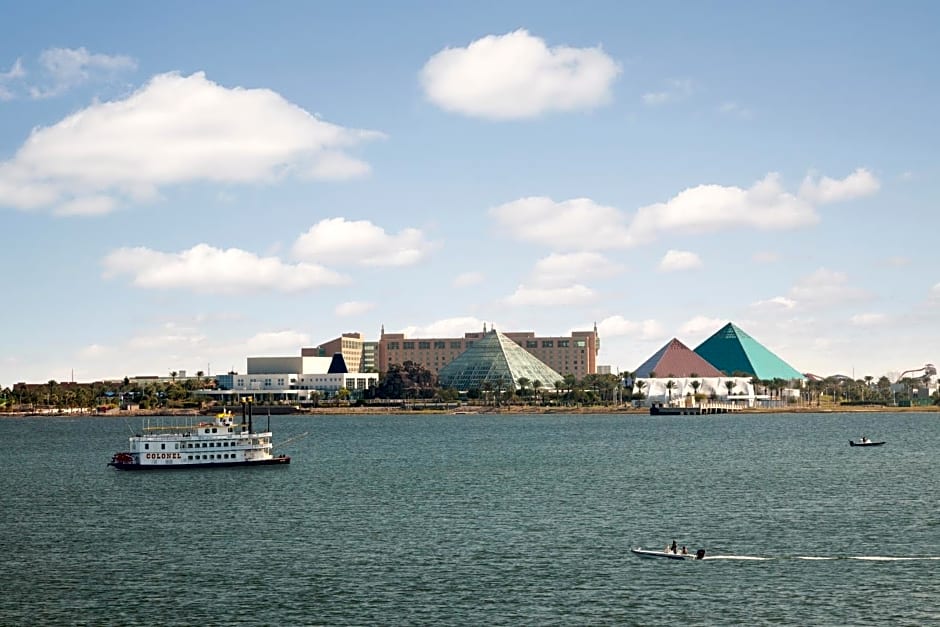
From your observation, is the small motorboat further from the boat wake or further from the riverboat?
the riverboat

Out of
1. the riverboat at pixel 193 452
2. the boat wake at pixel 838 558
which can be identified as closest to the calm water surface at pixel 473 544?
the boat wake at pixel 838 558

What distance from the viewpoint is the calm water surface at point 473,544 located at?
5550 cm

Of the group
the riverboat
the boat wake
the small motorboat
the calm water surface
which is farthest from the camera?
the riverboat

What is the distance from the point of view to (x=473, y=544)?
241 ft

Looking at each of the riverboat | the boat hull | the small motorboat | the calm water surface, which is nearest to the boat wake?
the calm water surface

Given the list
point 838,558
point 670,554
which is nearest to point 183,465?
point 670,554

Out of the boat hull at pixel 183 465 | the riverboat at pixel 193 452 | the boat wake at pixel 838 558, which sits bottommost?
the boat wake at pixel 838 558

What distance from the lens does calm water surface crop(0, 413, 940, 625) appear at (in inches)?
2185

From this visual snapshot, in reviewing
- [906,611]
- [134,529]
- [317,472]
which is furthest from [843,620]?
[317,472]

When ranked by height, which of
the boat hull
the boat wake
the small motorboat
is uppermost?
the boat hull

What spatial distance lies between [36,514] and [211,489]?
19058 mm

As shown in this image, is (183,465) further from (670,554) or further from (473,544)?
(670,554)

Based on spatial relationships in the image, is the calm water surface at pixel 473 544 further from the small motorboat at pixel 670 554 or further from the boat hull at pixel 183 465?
the boat hull at pixel 183 465

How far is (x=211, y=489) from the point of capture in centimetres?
10856
